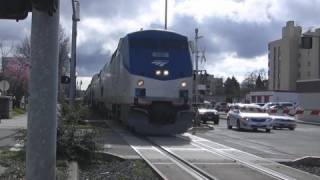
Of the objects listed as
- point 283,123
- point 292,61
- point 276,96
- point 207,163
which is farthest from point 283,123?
point 292,61

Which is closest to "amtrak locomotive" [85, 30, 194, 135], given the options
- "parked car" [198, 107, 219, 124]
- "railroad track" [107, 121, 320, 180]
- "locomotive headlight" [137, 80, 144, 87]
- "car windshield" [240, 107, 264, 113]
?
"locomotive headlight" [137, 80, 144, 87]

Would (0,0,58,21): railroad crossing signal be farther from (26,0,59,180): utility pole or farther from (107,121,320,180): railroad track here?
(107,121,320,180): railroad track

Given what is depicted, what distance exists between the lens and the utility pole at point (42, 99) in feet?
19.1

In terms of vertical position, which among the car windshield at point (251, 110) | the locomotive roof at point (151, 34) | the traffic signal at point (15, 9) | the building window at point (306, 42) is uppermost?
the building window at point (306, 42)

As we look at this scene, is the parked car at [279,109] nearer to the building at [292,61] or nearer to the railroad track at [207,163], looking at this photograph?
the railroad track at [207,163]

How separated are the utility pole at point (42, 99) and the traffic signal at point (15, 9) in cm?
8

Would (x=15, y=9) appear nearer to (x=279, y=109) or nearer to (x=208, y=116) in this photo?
(x=208, y=116)

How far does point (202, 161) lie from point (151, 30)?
10.7 m

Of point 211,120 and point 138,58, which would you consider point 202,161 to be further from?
point 211,120

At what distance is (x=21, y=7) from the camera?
Answer: 5.81m

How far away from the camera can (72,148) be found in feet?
47.8

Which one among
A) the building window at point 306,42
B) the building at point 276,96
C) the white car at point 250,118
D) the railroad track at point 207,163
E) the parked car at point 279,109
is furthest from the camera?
the building at point 276,96

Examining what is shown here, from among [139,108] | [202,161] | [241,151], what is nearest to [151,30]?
[139,108]

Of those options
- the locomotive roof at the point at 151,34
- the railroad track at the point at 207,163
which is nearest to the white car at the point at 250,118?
the locomotive roof at the point at 151,34
